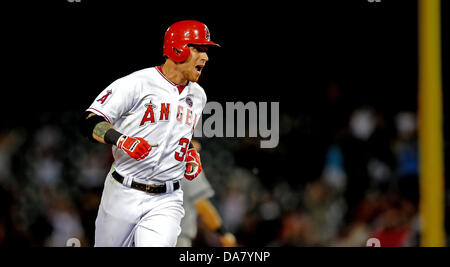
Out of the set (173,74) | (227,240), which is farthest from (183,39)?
(227,240)

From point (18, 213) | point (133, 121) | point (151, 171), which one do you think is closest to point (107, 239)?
point (151, 171)

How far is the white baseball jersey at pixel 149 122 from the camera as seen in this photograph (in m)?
3.86

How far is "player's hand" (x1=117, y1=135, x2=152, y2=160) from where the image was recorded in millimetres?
3492

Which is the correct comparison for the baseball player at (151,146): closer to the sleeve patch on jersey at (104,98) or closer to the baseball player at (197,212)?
the sleeve patch on jersey at (104,98)

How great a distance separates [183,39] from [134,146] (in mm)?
880

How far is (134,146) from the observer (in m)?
3.50

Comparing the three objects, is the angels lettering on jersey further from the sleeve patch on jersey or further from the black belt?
the black belt

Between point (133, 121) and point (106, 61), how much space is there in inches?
84.7

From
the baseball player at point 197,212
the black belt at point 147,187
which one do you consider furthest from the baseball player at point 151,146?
the baseball player at point 197,212

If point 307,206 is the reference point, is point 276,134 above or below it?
above

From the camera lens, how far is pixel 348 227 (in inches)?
260

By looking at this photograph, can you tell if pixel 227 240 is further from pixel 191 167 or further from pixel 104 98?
pixel 104 98

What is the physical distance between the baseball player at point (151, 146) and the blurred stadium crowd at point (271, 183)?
81.3 inches
